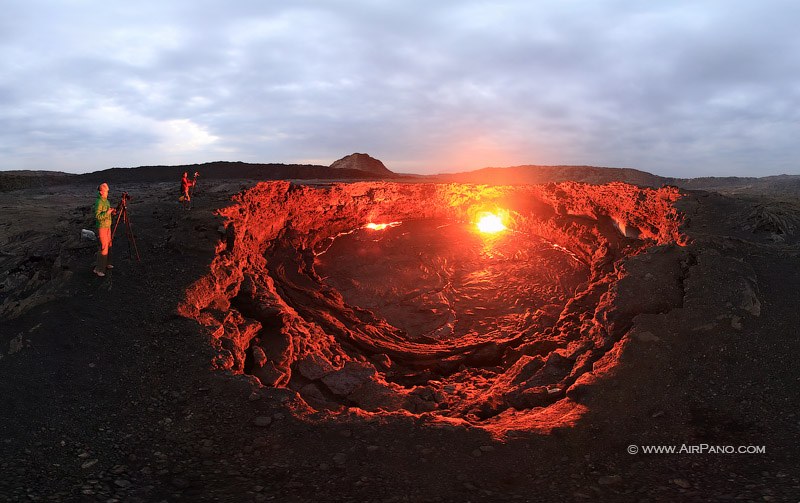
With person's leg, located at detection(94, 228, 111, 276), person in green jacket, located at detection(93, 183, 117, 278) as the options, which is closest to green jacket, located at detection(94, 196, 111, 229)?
person in green jacket, located at detection(93, 183, 117, 278)

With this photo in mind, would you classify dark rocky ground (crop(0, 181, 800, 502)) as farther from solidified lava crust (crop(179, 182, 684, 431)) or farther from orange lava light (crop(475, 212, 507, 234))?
orange lava light (crop(475, 212, 507, 234))

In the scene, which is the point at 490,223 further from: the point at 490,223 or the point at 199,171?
the point at 199,171

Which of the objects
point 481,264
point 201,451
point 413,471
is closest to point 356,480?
point 413,471

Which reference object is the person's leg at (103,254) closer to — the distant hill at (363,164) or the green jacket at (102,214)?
the green jacket at (102,214)

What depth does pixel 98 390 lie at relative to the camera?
5.98 meters

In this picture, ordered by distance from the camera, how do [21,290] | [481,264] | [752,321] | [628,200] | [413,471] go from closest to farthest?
1. [413,471]
2. [752,321]
3. [21,290]
4. [628,200]
5. [481,264]

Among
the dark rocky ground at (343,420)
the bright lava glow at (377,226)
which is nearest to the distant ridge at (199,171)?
the bright lava glow at (377,226)

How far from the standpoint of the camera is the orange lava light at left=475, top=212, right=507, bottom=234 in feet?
72.4

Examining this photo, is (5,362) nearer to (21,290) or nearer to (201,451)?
(21,290)

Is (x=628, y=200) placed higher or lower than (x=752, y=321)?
higher

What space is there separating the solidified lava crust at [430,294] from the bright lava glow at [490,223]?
477mm

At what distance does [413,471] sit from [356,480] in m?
0.66

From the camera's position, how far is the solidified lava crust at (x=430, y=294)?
315 inches

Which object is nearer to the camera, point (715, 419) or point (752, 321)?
point (715, 419)
